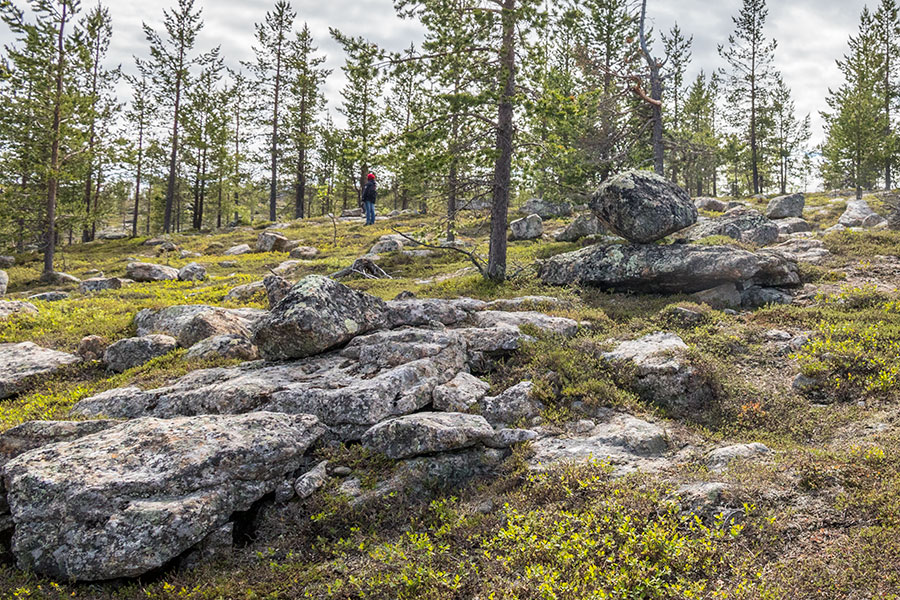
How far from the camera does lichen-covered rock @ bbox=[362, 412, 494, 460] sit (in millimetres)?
6758

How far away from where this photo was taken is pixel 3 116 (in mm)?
25203

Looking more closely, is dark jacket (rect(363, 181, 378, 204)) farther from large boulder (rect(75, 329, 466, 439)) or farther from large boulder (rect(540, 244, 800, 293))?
large boulder (rect(75, 329, 466, 439))

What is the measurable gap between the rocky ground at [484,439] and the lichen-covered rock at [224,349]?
0.07 m

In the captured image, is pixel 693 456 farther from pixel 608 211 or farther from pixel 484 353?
pixel 608 211

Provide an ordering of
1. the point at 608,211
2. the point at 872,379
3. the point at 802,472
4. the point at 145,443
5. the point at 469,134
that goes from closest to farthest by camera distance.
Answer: the point at 802,472
the point at 145,443
the point at 872,379
the point at 608,211
the point at 469,134

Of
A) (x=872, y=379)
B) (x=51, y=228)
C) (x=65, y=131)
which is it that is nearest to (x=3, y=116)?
(x=65, y=131)

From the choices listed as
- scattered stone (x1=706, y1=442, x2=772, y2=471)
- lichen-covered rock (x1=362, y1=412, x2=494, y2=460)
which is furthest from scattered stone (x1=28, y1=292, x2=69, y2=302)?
scattered stone (x1=706, y1=442, x2=772, y2=471)

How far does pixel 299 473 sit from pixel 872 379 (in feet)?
32.1

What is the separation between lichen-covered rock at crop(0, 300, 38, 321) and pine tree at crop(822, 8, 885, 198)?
57.9 meters

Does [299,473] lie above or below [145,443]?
below

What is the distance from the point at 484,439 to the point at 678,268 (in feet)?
30.6

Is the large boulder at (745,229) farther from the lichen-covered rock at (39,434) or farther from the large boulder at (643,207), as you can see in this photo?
the lichen-covered rock at (39,434)

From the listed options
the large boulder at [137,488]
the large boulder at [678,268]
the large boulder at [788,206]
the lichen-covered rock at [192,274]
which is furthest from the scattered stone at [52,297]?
the large boulder at [788,206]

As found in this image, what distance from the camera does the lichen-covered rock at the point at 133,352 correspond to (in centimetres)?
1133
